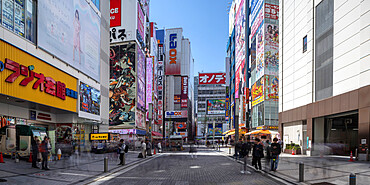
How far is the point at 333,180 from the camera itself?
12.7 m

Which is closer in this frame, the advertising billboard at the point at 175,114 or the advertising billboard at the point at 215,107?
the advertising billboard at the point at 175,114

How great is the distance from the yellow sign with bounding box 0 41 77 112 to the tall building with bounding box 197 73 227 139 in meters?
83.2

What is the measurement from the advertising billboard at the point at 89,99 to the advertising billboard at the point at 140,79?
81.5 ft

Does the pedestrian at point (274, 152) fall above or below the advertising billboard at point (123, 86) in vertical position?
below

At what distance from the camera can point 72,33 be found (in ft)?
92.1

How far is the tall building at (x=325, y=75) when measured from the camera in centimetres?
2348

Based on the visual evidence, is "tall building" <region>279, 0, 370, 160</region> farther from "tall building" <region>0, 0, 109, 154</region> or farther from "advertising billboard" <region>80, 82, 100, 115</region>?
"tall building" <region>0, 0, 109, 154</region>

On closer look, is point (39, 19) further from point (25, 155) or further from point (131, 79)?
point (131, 79)

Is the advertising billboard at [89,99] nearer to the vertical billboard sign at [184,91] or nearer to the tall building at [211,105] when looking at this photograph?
the tall building at [211,105]

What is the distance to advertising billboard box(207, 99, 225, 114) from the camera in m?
121

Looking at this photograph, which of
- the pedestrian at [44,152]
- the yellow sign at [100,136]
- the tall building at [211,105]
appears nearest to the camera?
the pedestrian at [44,152]

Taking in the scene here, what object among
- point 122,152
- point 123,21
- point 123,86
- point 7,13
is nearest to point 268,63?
point 123,86

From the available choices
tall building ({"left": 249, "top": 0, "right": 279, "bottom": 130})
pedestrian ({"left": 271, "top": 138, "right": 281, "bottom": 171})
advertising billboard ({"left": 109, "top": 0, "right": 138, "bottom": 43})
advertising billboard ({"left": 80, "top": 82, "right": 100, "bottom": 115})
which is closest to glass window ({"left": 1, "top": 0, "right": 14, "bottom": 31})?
advertising billboard ({"left": 80, "top": 82, "right": 100, "bottom": 115})

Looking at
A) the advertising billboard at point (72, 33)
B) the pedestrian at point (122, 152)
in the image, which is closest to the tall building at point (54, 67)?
the advertising billboard at point (72, 33)
